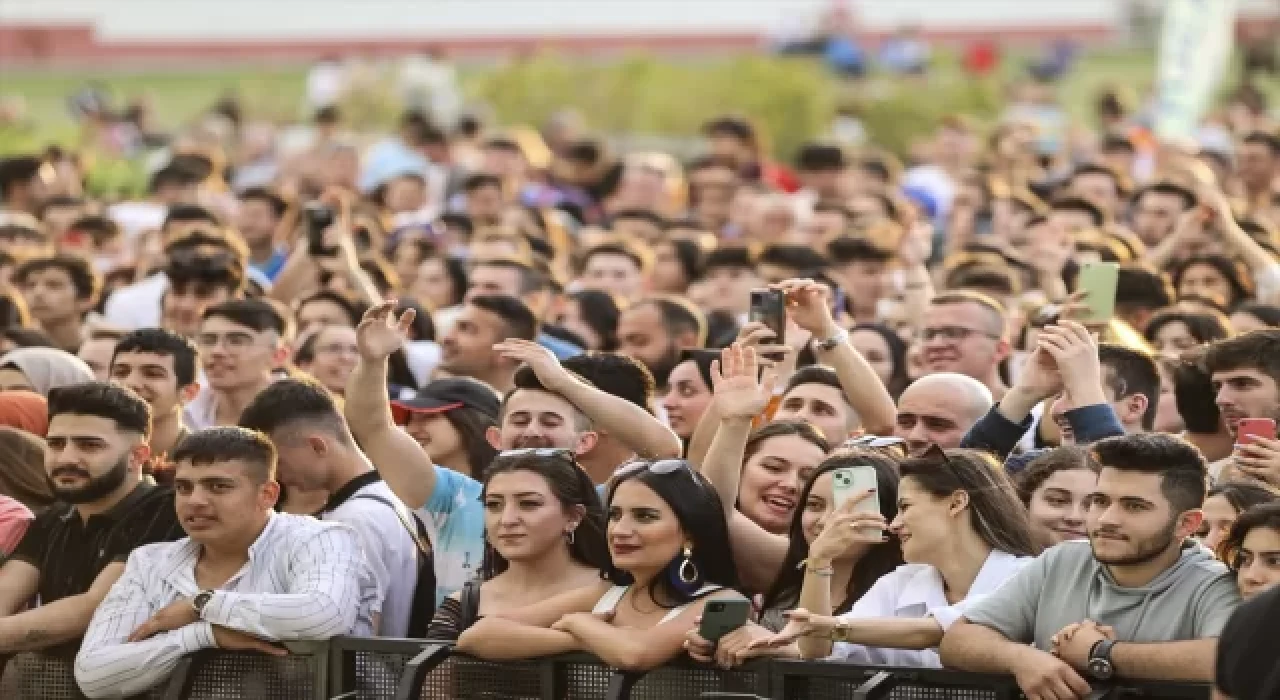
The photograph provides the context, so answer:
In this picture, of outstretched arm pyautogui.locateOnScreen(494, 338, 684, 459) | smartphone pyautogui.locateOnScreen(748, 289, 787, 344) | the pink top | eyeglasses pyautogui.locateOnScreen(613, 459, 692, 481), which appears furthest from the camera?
smartphone pyautogui.locateOnScreen(748, 289, 787, 344)

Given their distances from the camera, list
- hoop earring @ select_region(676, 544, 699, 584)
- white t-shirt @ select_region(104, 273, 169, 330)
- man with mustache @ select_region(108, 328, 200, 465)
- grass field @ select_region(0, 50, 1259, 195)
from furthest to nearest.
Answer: grass field @ select_region(0, 50, 1259, 195), white t-shirt @ select_region(104, 273, 169, 330), man with mustache @ select_region(108, 328, 200, 465), hoop earring @ select_region(676, 544, 699, 584)

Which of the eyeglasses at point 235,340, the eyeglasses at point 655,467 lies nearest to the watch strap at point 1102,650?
the eyeglasses at point 655,467

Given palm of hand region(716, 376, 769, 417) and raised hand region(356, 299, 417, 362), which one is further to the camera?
raised hand region(356, 299, 417, 362)

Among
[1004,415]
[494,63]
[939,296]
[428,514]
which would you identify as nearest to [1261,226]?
[939,296]

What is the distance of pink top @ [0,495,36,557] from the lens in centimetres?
906

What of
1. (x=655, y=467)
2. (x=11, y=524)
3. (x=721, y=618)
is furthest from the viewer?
(x=11, y=524)

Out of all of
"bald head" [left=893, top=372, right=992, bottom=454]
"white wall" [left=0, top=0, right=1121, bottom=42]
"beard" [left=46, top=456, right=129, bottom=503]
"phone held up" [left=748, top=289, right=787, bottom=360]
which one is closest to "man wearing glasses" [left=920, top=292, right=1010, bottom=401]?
"bald head" [left=893, top=372, right=992, bottom=454]

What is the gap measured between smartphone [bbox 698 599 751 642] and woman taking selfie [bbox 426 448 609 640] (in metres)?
0.81

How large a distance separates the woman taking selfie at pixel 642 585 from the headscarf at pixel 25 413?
9.93 feet

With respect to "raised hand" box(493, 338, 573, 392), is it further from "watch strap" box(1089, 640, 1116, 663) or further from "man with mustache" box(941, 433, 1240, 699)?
"watch strap" box(1089, 640, 1116, 663)

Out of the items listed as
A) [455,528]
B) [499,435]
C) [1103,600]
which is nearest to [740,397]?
[499,435]

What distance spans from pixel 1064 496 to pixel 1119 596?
1.08 m

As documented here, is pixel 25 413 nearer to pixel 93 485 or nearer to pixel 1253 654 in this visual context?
pixel 93 485

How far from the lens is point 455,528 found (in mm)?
9117
